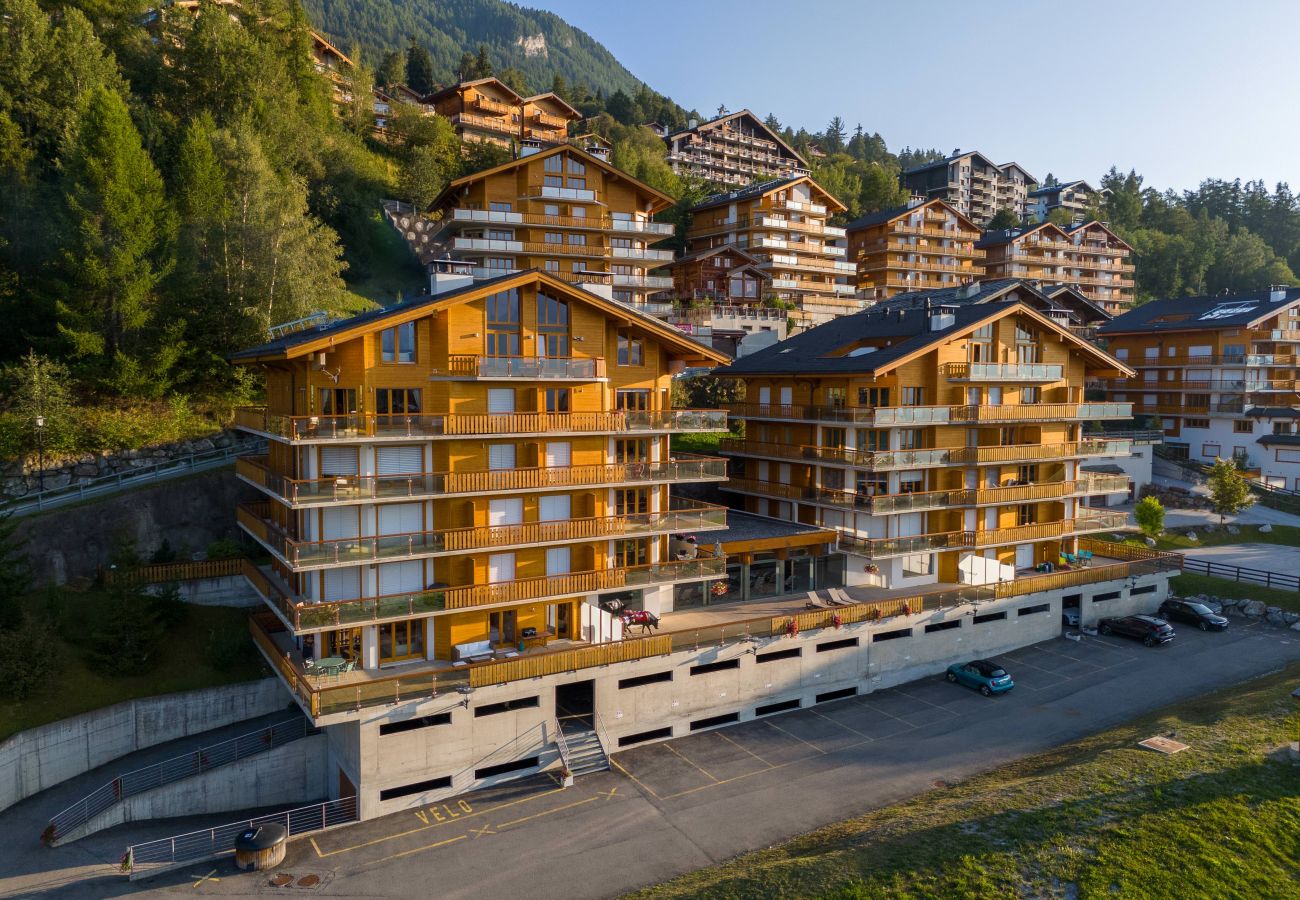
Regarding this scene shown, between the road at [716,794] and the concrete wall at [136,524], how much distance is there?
15968 mm

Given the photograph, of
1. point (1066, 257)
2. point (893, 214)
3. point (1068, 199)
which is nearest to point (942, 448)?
point (893, 214)

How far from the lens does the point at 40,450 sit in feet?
123

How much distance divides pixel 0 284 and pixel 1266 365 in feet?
285

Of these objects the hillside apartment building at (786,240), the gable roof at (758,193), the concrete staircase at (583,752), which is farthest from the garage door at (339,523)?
the gable roof at (758,193)

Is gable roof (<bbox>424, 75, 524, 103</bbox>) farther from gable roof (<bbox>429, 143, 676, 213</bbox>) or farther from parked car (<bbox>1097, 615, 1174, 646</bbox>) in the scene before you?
parked car (<bbox>1097, 615, 1174, 646</bbox>)

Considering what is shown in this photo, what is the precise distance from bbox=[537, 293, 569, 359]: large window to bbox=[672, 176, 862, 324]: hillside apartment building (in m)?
43.7

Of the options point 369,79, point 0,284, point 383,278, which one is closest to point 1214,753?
point 0,284

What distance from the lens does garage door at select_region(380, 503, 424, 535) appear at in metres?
30.0

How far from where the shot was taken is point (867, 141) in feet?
607

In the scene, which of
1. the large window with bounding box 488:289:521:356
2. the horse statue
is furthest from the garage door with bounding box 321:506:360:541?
the horse statue

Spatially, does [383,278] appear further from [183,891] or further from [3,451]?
[183,891]

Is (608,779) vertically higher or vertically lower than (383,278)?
lower

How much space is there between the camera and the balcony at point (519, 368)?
30156mm

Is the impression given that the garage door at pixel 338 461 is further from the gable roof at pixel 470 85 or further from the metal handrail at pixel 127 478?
the gable roof at pixel 470 85
